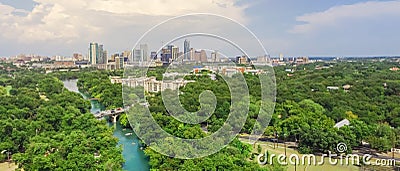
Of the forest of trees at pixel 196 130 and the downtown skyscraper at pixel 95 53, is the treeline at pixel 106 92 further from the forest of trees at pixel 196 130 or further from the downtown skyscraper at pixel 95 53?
the downtown skyscraper at pixel 95 53

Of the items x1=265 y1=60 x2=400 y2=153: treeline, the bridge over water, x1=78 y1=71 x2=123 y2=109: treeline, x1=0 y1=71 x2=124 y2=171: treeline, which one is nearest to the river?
x1=0 y1=71 x2=124 y2=171: treeline

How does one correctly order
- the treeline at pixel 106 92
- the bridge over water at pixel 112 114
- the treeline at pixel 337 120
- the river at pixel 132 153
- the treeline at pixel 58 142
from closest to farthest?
the treeline at pixel 58 142, the river at pixel 132 153, the treeline at pixel 337 120, the bridge over water at pixel 112 114, the treeline at pixel 106 92

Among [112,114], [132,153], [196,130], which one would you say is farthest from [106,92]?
[196,130]

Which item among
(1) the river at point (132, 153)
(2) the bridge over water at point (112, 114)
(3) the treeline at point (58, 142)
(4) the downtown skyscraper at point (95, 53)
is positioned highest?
(4) the downtown skyscraper at point (95, 53)

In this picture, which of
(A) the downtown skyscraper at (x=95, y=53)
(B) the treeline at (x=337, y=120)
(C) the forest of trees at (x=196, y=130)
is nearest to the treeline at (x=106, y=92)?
(C) the forest of trees at (x=196, y=130)

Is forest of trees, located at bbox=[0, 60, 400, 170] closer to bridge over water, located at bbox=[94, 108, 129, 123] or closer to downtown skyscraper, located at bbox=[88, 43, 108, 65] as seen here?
bridge over water, located at bbox=[94, 108, 129, 123]

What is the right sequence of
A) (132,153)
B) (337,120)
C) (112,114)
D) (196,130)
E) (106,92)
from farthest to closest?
(106,92)
(112,114)
(337,120)
(132,153)
(196,130)

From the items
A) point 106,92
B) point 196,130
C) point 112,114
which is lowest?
point 112,114

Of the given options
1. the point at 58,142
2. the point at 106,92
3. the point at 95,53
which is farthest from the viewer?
the point at 95,53

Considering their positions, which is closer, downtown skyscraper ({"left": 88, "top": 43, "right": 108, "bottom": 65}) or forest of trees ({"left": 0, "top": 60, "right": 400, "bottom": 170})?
forest of trees ({"left": 0, "top": 60, "right": 400, "bottom": 170})

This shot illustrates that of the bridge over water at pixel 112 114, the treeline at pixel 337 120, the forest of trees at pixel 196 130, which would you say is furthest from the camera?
the bridge over water at pixel 112 114

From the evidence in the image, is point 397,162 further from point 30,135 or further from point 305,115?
point 30,135

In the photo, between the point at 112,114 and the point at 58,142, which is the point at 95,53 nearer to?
the point at 112,114
